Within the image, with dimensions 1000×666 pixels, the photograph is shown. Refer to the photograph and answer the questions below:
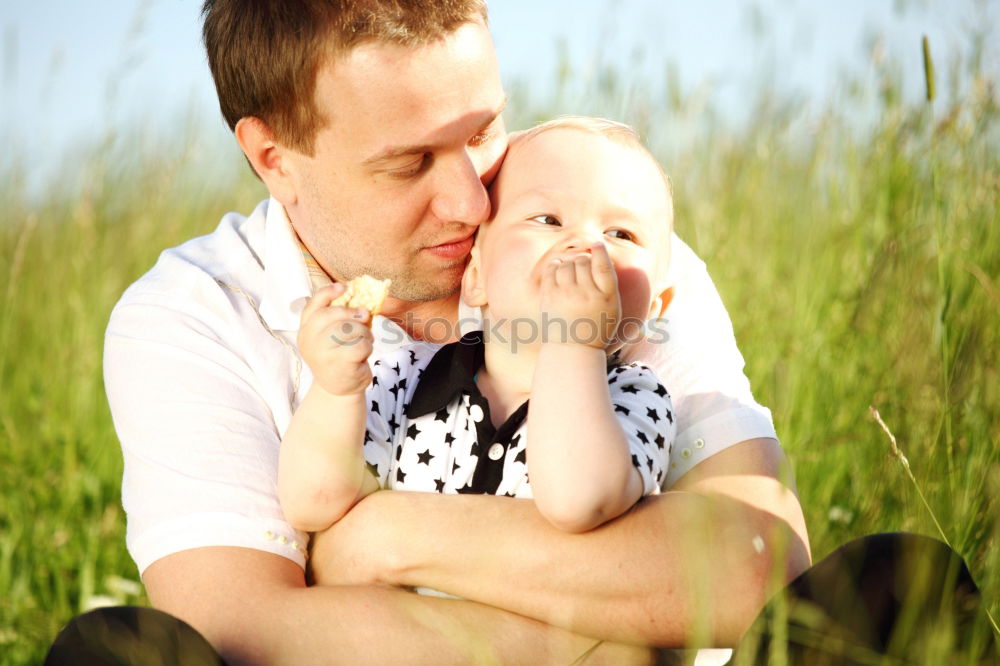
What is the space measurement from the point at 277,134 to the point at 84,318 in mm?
2056

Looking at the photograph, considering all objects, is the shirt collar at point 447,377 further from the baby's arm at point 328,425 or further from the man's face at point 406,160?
the man's face at point 406,160

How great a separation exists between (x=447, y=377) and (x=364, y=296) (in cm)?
32

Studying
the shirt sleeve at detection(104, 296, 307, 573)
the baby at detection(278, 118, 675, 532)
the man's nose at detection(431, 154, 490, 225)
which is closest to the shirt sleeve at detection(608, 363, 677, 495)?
the baby at detection(278, 118, 675, 532)

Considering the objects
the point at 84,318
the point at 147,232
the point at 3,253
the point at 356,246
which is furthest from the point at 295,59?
the point at 3,253

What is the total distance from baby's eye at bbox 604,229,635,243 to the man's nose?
1.05ft

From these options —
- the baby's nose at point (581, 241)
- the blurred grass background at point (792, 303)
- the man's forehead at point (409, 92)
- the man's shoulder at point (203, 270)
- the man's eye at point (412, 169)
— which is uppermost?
the man's forehead at point (409, 92)

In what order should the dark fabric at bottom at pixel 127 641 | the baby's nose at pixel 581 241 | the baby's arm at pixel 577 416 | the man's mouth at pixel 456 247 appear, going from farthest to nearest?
the man's mouth at pixel 456 247 < the baby's nose at pixel 581 241 < the baby's arm at pixel 577 416 < the dark fabric at bottom at pixel 127 641

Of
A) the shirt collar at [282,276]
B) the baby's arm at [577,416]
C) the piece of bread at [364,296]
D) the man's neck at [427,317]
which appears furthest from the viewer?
the man's neck at [427,317]

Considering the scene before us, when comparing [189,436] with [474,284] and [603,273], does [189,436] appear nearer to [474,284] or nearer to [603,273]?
[474,284]

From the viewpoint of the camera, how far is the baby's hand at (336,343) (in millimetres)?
1693

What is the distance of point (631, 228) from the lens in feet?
6.45

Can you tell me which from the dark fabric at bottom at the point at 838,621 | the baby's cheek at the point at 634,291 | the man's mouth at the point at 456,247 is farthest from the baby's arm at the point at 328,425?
the man's mouth at the point at 456,247

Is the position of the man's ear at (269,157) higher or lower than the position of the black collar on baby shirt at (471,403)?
higher

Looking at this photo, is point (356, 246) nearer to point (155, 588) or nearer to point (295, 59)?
point (295, 59)
